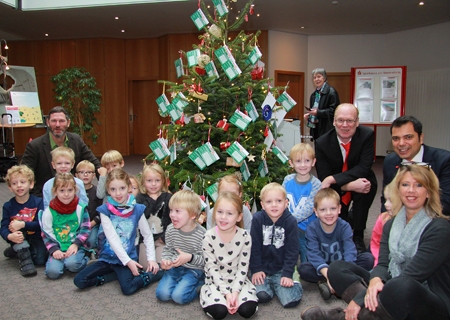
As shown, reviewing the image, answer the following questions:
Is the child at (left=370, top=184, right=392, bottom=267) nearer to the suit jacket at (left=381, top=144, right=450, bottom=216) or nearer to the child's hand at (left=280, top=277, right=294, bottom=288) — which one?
the suit jacket at (left=381, top=144, right=450, bottom=216)

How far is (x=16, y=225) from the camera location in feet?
10.1

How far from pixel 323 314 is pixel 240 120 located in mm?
1772

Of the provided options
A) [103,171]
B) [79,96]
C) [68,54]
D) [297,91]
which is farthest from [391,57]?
[103,171]

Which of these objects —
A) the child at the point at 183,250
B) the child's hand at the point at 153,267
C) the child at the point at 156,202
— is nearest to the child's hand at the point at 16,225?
the child at the point at 156,202

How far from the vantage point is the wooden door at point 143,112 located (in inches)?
444

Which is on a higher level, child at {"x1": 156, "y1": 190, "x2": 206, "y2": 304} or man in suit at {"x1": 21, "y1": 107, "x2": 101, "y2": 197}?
→ man in suit at {"x1": 21, "y1": 107, "x2": 101, "y2": 197}

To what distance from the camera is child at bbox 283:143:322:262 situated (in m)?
3.07

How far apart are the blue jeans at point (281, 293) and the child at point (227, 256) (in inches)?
4.1

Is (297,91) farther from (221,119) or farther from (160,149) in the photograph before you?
(160,149)

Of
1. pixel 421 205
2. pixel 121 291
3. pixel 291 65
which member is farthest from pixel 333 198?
pixel 291 65

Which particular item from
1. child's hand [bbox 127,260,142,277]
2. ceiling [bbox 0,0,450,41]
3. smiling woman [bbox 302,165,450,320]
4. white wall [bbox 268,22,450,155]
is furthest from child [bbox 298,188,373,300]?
white wall [bbox 268,22,450,155]

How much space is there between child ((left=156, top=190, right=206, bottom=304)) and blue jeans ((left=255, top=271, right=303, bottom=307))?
444 mm

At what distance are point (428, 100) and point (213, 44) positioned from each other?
811 centimetres

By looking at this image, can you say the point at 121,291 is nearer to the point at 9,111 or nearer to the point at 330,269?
the point at 330,269
